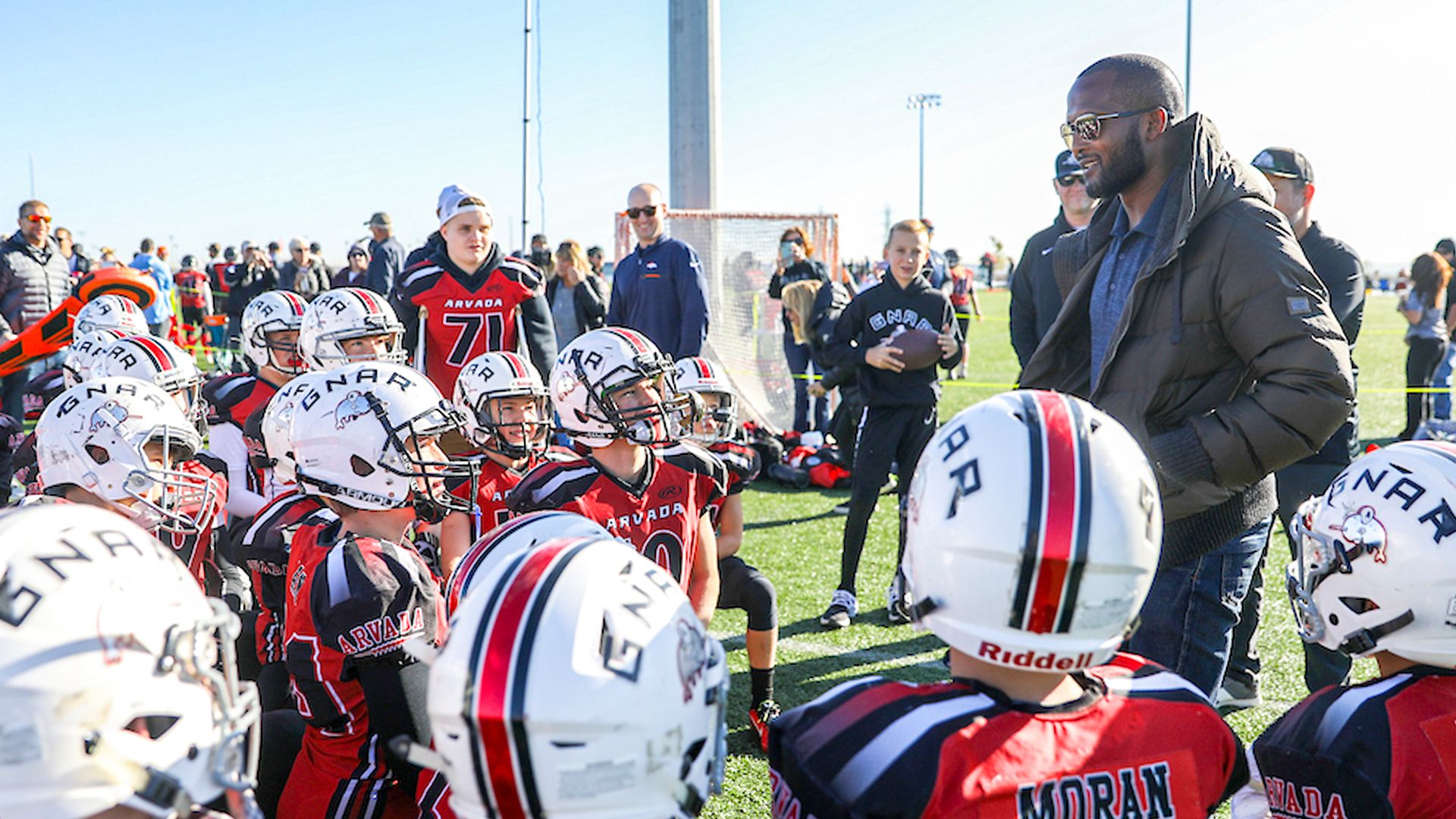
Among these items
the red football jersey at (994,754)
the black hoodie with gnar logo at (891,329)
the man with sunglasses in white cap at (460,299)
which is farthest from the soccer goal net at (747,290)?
the red football jersey at (994,754)

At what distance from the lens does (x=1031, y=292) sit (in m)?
5.28

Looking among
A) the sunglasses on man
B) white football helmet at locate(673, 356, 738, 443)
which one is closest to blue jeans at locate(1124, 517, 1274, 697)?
the sunglasses on man

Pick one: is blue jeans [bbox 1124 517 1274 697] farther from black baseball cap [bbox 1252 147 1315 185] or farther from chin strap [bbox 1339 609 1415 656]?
black baseball cap [bbox 1252 147 1315 185]

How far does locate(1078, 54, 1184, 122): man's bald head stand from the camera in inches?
118

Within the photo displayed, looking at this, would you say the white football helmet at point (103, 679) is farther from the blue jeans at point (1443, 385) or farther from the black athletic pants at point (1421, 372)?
the blue jeans at point (1443, 385)

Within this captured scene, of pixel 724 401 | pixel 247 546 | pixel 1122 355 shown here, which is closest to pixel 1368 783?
pixel 1122 355

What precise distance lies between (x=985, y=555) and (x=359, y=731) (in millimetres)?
1622

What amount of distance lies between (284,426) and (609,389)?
1.13 meters

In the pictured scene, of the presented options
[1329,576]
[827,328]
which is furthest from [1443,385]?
[1329,576]

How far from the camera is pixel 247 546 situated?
3.20 metres

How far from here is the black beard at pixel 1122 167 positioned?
303 cm

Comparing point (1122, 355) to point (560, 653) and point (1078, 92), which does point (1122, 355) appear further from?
point (560, 653)

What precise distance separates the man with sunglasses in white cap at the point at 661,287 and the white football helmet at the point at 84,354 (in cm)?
→ 306

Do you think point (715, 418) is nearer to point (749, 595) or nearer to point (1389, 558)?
point (749, 595)
